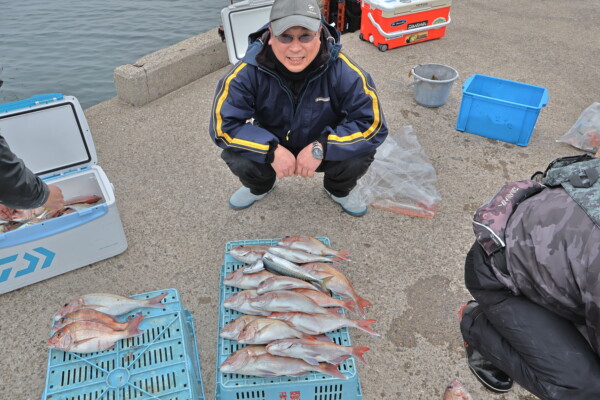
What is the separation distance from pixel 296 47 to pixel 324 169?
94cm

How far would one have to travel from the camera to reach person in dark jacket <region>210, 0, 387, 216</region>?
2.87m

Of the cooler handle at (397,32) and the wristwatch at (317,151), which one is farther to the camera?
the cooler handle at (397,32)

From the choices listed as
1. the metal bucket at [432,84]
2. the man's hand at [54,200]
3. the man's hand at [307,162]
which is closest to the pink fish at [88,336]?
the man's hand at [54,200]

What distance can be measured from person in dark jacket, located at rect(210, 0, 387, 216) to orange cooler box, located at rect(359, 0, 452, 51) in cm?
301

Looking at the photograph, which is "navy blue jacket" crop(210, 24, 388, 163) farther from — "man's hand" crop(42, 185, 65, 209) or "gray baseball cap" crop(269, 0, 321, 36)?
"man's hand" crop(42, 185, 65, 209)

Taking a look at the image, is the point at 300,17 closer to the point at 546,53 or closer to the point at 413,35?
the point at 413,35

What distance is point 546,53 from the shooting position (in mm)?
5984

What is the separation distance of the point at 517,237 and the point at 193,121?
3.51 meters

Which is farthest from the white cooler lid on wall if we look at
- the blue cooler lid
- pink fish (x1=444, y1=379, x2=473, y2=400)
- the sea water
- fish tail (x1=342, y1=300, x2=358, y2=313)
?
the sea water

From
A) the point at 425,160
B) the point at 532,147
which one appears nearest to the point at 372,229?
the point at 425,160

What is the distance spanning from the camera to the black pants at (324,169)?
10.3ft

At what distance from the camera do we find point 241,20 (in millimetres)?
3787

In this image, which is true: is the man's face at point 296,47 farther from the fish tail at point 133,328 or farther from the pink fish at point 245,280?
the fish tail at point 133,328

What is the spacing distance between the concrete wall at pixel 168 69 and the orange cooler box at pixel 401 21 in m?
2.01
